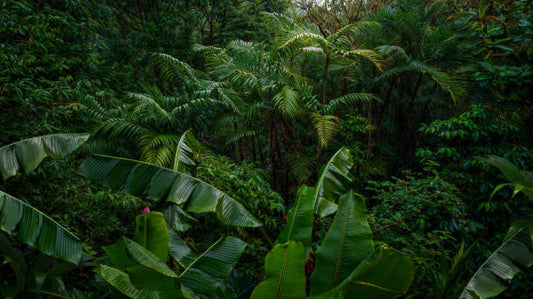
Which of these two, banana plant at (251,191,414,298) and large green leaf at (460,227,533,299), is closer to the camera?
banana plant at (251,191,414,298)

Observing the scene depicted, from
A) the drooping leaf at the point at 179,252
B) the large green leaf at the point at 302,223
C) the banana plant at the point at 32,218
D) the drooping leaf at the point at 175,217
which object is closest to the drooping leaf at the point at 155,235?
the drooping leaf at the point at 179,252

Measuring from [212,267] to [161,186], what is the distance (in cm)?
83

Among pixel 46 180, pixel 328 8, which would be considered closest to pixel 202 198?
pixel 46 180

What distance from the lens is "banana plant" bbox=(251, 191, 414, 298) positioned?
1622 mm

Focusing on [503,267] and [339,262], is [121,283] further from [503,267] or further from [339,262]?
[503,267]

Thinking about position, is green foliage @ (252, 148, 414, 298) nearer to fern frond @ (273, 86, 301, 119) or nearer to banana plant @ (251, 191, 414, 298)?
banana plant @ (251, 191, 414, 298)

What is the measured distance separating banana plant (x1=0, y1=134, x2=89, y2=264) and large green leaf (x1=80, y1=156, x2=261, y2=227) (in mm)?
322

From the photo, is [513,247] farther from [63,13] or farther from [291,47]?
[63,13]

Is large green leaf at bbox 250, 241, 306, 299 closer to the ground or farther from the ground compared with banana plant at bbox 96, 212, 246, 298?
farther from the ground

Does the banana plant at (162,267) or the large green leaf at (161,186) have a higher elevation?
the large green leaf at (161,186)

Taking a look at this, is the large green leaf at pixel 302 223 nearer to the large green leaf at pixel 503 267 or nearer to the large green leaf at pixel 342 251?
the large green leaf at pixel 342 251

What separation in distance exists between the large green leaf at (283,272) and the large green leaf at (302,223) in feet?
1.55

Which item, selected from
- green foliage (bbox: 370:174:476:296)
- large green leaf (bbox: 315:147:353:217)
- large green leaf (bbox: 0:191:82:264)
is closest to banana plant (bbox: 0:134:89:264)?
large green leaf (bbox: 0:191:82:264)

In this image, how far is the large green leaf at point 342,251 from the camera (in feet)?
6.24
